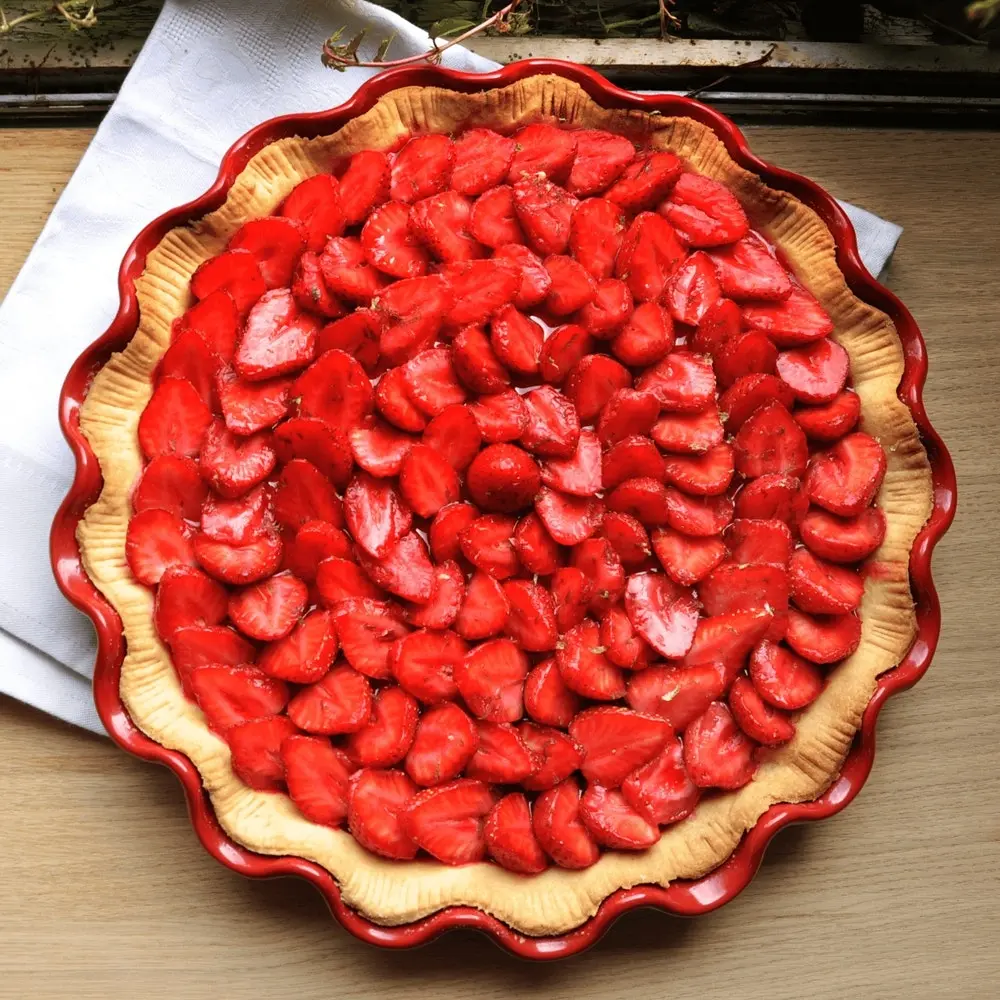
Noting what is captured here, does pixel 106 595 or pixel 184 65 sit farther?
A: pixel 184 65

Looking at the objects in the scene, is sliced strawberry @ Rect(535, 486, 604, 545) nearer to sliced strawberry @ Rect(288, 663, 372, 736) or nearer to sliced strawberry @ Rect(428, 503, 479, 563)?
sliced strawberry @ Rect(428, 503, 479, 563)

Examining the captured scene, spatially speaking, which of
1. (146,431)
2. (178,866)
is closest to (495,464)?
(146,431)

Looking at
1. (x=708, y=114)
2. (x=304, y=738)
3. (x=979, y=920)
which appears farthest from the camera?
(x=979, y=920)

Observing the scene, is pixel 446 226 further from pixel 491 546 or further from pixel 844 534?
pixel 844 534

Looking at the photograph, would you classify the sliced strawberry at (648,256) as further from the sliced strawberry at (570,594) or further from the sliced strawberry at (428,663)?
the sliced strawberry at (428,663)

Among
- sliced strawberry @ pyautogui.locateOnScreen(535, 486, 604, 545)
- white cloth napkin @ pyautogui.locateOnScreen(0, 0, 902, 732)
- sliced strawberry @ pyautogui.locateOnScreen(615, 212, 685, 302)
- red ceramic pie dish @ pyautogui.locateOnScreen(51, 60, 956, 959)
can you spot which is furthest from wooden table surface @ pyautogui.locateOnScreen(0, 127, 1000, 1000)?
sliced strawberry @ pyautogui.locateOnScreen(535, 486, 604, 545)

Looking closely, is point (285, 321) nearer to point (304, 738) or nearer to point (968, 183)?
point (304, 738)

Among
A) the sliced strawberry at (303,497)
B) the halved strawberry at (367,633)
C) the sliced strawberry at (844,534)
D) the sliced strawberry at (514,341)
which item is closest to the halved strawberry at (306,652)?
the halved strawberry at (367,633)

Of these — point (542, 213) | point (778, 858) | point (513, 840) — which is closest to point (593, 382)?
point (542, 213)
